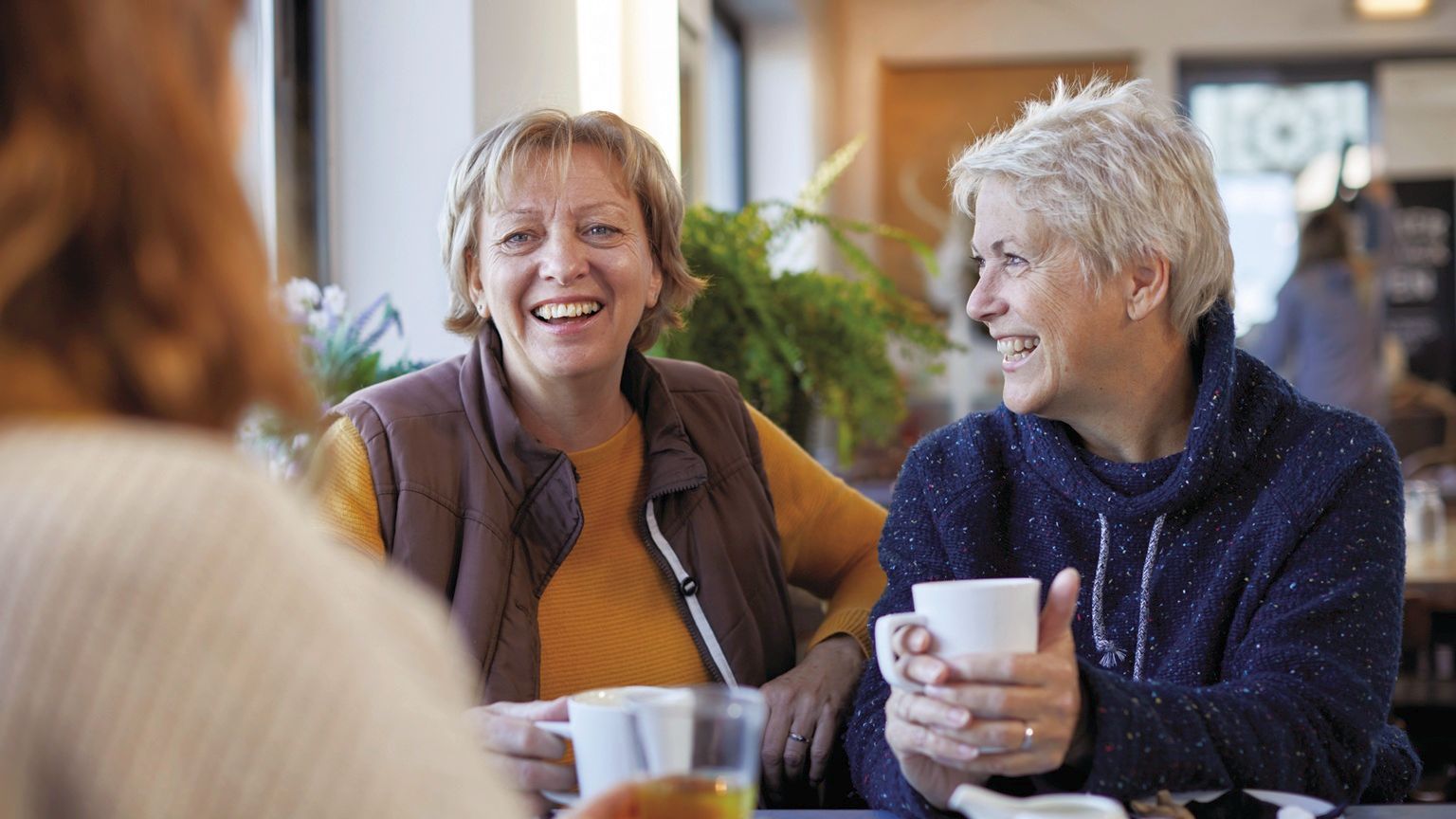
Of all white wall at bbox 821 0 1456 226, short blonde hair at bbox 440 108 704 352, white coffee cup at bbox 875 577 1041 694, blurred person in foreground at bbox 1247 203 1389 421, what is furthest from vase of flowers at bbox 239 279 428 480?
white wall at bbox 821 0 1456 226

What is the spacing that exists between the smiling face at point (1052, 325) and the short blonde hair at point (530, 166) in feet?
1.53

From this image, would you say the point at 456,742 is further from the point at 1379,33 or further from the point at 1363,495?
the point at 1379,33

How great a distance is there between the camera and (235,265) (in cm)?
59

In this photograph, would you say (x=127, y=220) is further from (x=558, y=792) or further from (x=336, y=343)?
(x=336, y=343)

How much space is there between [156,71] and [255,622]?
0.73ft

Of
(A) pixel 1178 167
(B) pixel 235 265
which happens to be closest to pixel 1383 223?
(A) pixel 1178 167

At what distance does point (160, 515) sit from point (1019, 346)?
49.1 inches

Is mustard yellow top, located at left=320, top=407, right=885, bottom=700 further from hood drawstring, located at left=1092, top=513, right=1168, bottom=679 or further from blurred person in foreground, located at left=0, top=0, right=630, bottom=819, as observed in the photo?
blurred person in foreground, located at left=0, top=0, right=630, bottom=819

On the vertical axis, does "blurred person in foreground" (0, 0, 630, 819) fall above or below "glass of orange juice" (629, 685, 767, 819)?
above

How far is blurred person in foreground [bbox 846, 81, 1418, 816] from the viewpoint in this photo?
117 cm

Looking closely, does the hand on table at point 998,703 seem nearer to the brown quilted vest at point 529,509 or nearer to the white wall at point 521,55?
the brown quilted vest at point 529,509

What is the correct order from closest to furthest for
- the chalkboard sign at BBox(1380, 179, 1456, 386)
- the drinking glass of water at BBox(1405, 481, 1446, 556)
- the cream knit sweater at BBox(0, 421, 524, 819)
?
the cream knit sweater at BBox(0, 421, 524, 819), the drinking glass of water at BBox(1405, 481, 1446, 556), the chalkboard sign at BBox(1380, 179, 1456, 386)

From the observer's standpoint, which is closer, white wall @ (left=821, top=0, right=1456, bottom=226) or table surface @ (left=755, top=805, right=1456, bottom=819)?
table surface @ (left=755, top=805, right=1456, bottom=819)

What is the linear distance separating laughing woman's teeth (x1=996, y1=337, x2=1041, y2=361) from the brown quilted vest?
0.38 metres
